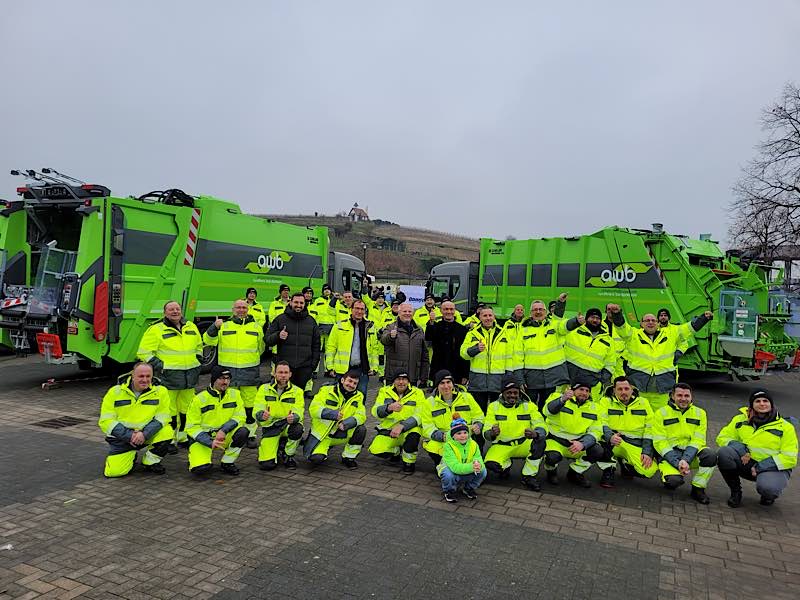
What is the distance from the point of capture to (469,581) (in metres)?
3.63

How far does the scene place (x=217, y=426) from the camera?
5703mm

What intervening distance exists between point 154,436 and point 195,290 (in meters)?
5.18

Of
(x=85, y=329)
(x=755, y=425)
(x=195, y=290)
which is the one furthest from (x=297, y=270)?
(x=755, y=425)

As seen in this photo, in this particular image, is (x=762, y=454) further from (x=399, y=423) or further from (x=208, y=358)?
(x=208, y=358)

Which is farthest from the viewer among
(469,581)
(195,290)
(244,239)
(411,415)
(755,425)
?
(244,239)

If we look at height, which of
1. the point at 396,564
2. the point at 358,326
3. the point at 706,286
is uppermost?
the point at 706,286

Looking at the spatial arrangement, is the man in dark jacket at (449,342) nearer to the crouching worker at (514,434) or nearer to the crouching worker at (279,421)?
the crouching worker at (514,434)

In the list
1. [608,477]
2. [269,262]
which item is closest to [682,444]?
[608,477]

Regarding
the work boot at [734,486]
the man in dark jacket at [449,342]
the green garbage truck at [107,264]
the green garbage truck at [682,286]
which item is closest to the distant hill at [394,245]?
the green garbage truck at [682,286]

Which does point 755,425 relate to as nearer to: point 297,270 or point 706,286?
point 706,286

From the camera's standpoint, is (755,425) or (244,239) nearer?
(755,425)

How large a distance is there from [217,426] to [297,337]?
1711 mm

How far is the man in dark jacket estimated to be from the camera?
6730mm

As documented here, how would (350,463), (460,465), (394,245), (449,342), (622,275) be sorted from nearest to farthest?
(460,465) < (350,463) < (449,342) < (622,275) < (394,245)
